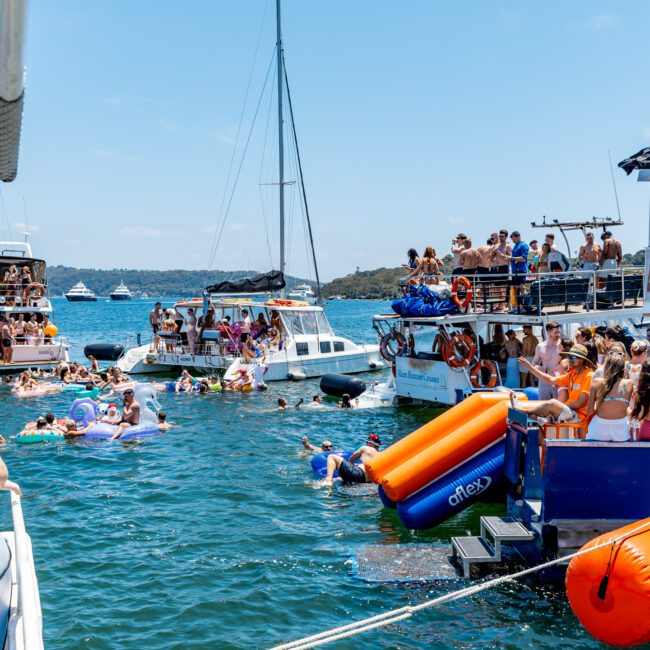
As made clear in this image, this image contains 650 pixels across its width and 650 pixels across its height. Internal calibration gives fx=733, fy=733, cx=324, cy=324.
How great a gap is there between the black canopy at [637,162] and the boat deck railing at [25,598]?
12.5 meters

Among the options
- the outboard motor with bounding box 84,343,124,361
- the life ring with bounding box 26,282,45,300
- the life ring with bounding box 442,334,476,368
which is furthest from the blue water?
the outboard motor with bounding box 84,343,124,361

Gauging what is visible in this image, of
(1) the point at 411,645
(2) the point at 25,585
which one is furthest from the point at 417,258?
(2) the point at 25,585

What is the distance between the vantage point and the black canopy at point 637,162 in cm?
1393

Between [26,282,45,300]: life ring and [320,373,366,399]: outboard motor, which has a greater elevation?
[26,282,45,300]: life ring

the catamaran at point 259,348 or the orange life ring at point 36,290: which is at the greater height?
the orange life ring at point 36,290

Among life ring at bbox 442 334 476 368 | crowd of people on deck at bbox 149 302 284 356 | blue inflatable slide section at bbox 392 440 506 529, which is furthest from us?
crowd of people on deck at bbox 149 302 284 356

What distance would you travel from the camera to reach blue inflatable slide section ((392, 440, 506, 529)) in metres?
10.2

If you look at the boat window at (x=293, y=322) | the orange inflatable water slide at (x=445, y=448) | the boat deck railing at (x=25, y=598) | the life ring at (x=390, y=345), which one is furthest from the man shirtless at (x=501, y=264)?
the boat deck railing at (x=25, y=598)

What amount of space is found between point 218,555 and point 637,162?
410 inches

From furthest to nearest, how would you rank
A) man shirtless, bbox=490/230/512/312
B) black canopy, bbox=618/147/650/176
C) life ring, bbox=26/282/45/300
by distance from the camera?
life ring, bbox=26/282/45/300 < man shirtless, bbox=490/230/512/312 < black canopy, bbox=618/147/650/176

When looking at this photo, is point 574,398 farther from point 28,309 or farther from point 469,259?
point 28,309

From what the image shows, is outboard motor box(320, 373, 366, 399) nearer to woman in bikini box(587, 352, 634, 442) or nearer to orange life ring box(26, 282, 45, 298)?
orange life ring box(26, 282, 45, 298)

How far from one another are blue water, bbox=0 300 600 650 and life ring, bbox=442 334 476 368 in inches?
105

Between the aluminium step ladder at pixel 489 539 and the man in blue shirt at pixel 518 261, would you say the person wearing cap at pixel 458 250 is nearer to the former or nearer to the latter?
the man in blue shirt at pixel 518 261
